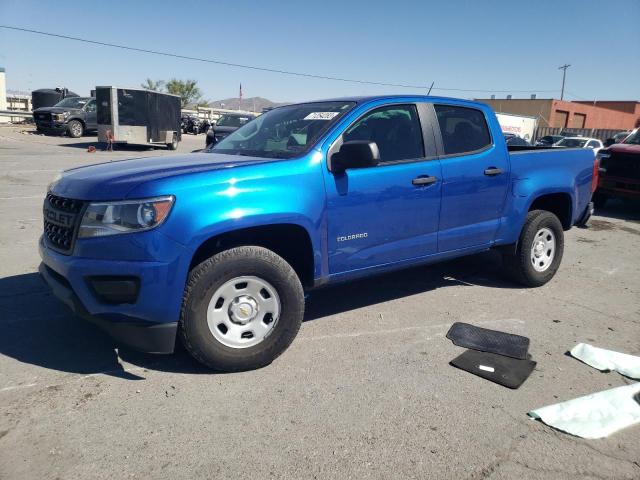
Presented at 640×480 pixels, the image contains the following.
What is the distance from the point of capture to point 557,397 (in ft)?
10.5

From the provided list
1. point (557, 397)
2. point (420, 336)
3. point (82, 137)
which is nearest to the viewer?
point (557, 397)

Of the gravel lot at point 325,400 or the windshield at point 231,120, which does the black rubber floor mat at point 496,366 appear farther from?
the windshield at point 231,120

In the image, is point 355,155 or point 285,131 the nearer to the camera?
point 355,155

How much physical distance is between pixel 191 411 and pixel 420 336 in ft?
6.41

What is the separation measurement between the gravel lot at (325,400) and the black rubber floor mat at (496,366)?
0.26 feet

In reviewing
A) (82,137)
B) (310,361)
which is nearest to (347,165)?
(310,361)

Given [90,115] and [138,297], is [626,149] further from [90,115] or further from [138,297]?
[90,115]

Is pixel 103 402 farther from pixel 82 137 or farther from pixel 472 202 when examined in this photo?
pixel 82 137

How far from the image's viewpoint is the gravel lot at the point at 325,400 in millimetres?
2492

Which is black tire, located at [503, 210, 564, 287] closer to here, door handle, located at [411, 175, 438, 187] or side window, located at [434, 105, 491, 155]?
side window, located at [434, 105, 491, 155]

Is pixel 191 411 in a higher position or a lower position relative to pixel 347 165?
lower

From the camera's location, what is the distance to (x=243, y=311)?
3.32 meters

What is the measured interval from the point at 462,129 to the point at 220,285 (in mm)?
2769

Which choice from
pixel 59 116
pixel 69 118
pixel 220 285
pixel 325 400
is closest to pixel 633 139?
pixel 325 400
